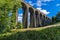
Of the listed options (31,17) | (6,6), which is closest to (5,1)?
(6,6)

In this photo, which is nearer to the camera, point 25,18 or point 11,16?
point 11,16

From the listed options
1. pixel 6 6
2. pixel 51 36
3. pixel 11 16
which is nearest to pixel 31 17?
pixel 11 16

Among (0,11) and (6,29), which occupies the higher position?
(0,11)

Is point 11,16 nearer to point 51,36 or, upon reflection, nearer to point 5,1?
point 5,1

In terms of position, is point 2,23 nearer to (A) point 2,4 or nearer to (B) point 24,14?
(A) point 2,4

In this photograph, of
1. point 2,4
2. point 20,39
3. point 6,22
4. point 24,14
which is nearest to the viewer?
point 20,39

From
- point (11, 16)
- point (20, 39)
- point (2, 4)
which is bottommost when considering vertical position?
point (20, 39)

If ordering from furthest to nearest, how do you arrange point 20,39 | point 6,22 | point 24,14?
point 24,14
point 6,22
point 20,39

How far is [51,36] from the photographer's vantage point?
1329 centimetres

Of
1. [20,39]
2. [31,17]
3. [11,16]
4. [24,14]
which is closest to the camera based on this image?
[20,39]

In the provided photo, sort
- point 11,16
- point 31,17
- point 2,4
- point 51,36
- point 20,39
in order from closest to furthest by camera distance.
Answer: point 20,39, point 51,36, point 2,4, point 11,16, point 31,17

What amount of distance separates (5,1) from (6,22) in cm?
204

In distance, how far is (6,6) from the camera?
59.1 ft

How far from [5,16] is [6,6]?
101cm
